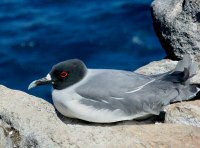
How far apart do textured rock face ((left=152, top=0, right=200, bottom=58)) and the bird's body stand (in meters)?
1.11

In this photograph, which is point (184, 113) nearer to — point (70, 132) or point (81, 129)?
point (81, 129)

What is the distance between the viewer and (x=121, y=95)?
5.70 metres

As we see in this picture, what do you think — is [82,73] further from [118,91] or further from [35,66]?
[35,66]

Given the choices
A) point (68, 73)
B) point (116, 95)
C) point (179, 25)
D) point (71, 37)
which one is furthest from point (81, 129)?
point (71, 37)

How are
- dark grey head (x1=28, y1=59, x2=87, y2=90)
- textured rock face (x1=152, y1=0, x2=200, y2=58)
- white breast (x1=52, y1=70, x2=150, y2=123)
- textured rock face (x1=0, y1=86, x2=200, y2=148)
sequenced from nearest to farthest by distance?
textured rock face (x1=0, y1=86, x2=200, y2=148), white breast (x1=52, y1=70, x2=150, y2=123), dark grey head (x1=28, y1=59, x2=87, y2=90), textured rock face (x1=152, y1=0, x2=200, y2=58)

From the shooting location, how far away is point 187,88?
5945mm

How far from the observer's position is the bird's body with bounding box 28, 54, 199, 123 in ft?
18.6

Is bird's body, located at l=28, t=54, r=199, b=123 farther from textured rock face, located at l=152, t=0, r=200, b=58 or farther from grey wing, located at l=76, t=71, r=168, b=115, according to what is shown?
textured rock face, located at l=152, t=0, r=200, b=58

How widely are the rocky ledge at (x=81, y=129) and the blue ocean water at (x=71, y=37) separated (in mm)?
6606

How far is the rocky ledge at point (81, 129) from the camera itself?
5.38m

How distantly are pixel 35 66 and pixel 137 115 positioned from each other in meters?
8.19

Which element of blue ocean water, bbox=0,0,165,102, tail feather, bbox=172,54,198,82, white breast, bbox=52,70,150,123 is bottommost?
blue ocean water, bbox=0,0,165,102

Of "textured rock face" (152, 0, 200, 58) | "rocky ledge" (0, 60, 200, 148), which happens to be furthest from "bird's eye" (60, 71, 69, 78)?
"textured rock face" (152, 0, 200, 58)

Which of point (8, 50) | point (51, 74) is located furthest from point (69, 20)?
point (51, 74)
